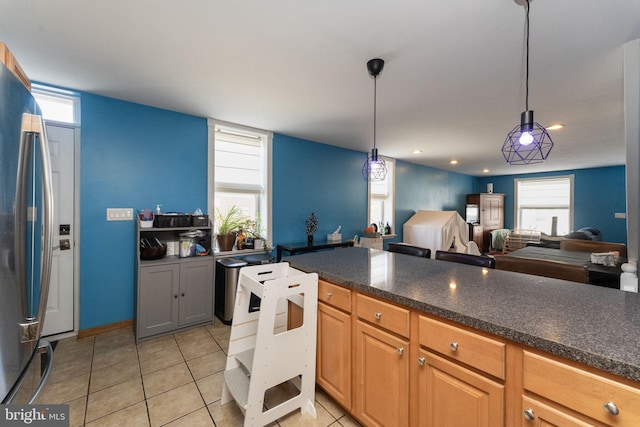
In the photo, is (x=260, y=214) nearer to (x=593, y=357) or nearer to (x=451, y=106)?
(x=451, y=106)

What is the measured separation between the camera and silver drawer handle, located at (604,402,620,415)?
2.40ft

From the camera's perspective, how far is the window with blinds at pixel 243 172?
3.48m

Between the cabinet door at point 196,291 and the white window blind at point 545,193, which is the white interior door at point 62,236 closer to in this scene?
the cabinet door at point 196,291

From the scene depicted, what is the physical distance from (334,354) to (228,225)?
2.31m

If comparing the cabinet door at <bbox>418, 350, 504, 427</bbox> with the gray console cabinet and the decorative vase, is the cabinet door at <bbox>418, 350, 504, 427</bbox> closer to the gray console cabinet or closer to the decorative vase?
the gray console cabinet

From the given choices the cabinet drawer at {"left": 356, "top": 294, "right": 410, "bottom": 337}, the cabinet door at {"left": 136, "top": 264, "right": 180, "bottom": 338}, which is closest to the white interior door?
the cabinet door at {"left": 136, "top": 264, "right": 180, "bottom": 338}

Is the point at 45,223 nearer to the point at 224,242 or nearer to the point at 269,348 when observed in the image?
the point at 269,348

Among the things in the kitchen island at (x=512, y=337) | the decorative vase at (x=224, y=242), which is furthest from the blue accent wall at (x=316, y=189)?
the kitchen island at (x=512, y=337)

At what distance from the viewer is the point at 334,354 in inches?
65.2

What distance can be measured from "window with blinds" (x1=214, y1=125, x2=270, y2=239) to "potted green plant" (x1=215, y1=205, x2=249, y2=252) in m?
0.09

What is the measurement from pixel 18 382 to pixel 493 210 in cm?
929

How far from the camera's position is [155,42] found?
180cm

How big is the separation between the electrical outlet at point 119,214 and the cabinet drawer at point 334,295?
229 centimetres

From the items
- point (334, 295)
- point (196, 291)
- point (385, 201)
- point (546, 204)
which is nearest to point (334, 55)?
point (334, 295)
